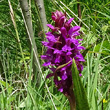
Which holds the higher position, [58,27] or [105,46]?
[58,27]

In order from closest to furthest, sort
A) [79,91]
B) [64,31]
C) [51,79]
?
[79,91] → [64,31] → [51,79]

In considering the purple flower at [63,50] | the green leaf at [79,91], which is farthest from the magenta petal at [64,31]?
the green leaf at [79,91]

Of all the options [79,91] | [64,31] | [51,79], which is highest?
[64,31]

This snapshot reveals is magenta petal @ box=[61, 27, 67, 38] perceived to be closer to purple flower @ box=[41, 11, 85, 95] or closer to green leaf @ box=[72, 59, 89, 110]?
purple flower @ box=[41, 11, 85, 95]

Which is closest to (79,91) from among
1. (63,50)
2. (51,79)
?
(63,50)

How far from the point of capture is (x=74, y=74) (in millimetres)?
562

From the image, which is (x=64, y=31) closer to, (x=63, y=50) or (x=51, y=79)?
(x=63, y=50)

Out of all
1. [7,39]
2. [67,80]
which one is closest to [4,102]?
[67,80]

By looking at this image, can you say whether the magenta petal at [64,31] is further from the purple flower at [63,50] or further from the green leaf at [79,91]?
the green leaf at [79,91]

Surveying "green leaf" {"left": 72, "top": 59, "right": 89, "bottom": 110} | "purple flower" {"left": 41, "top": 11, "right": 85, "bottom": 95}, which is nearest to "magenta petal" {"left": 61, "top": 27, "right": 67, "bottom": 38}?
"purple flower" {"left": 41, "top": 11, "right": 85, "bottom": 95}

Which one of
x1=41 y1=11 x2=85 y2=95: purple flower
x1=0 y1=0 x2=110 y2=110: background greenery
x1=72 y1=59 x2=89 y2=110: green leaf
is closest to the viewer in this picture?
x1=72 y1=59 x2=89 y2=110: green leaf

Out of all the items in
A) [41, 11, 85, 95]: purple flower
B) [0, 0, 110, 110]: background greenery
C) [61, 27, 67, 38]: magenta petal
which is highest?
[61, 27, 67, 38]: magenta petal

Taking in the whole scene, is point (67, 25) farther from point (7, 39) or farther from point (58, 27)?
point (7, 39)

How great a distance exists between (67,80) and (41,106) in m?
0.40
